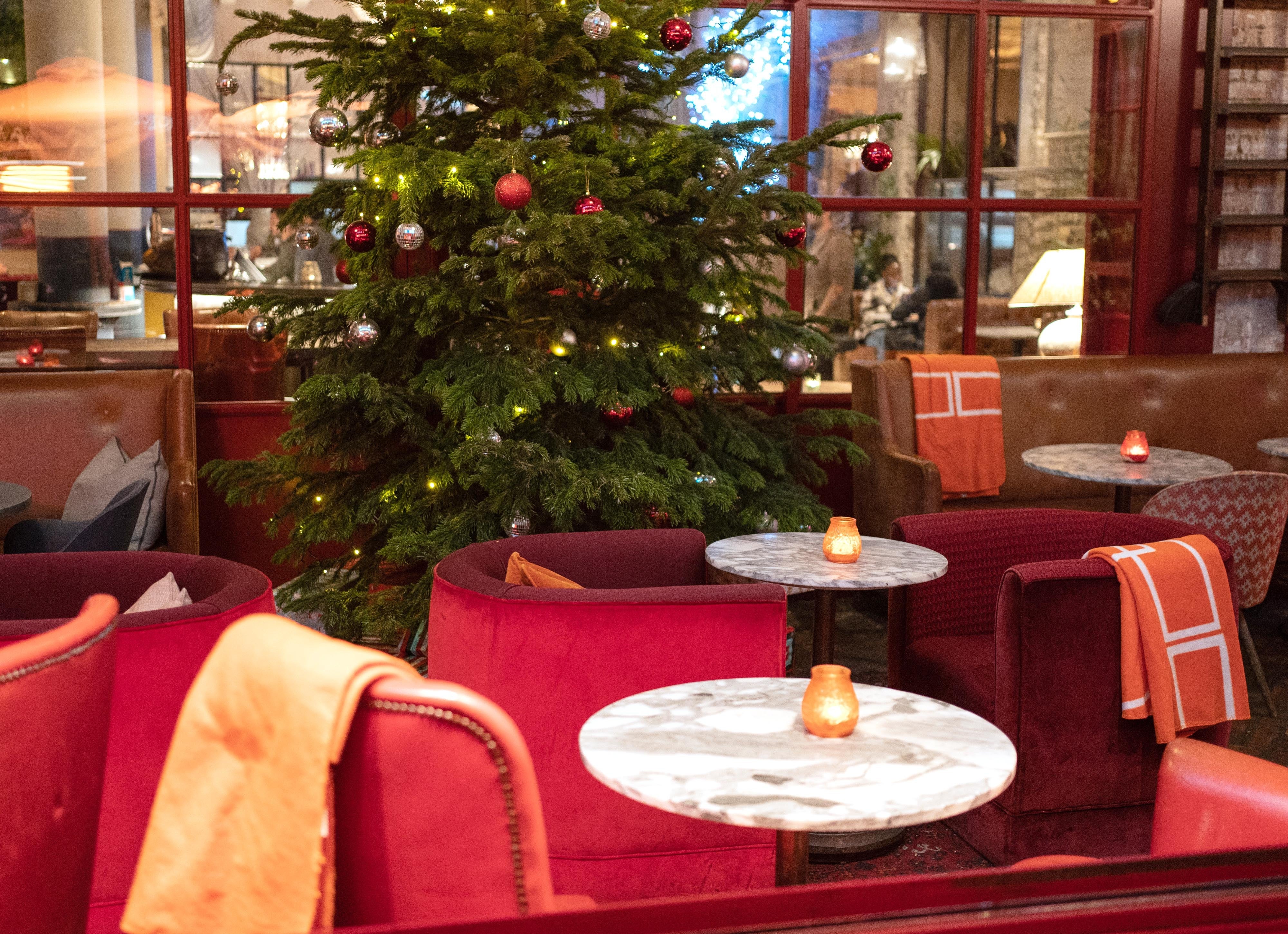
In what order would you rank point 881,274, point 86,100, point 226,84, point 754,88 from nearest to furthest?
point 226,84
point 86,100
point 754,88
point 881,274

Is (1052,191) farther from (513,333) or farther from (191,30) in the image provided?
(191,30)

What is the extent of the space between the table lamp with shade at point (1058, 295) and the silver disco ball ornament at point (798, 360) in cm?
222

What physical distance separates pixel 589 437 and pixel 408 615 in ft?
2.39

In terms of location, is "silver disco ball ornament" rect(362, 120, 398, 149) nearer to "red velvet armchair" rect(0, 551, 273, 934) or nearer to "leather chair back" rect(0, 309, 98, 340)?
"leather chair back" rect(0, 309, 98, 340)

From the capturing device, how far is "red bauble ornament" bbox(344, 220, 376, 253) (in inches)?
140

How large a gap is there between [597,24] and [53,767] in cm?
244

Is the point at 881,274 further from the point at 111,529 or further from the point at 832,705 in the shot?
the point at 832,705

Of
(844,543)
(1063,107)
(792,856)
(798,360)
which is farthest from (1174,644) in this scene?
(1063,107)

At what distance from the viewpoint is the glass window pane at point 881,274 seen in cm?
541

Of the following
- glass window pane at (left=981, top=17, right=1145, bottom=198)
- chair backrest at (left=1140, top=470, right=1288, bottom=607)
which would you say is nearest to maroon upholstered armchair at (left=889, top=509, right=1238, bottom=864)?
chair backrest at (left=1140, top=470, right=1288, bottom=607)

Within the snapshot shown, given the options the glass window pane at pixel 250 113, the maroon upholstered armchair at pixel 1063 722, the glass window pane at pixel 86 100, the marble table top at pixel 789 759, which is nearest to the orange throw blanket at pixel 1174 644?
the maroon upholstered armchair at pixel 1063 722

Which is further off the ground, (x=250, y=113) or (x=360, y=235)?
(x=250, y=113)

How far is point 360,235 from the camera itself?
3.56 metres

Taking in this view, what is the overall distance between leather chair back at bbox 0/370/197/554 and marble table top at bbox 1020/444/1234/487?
9.52 ft
